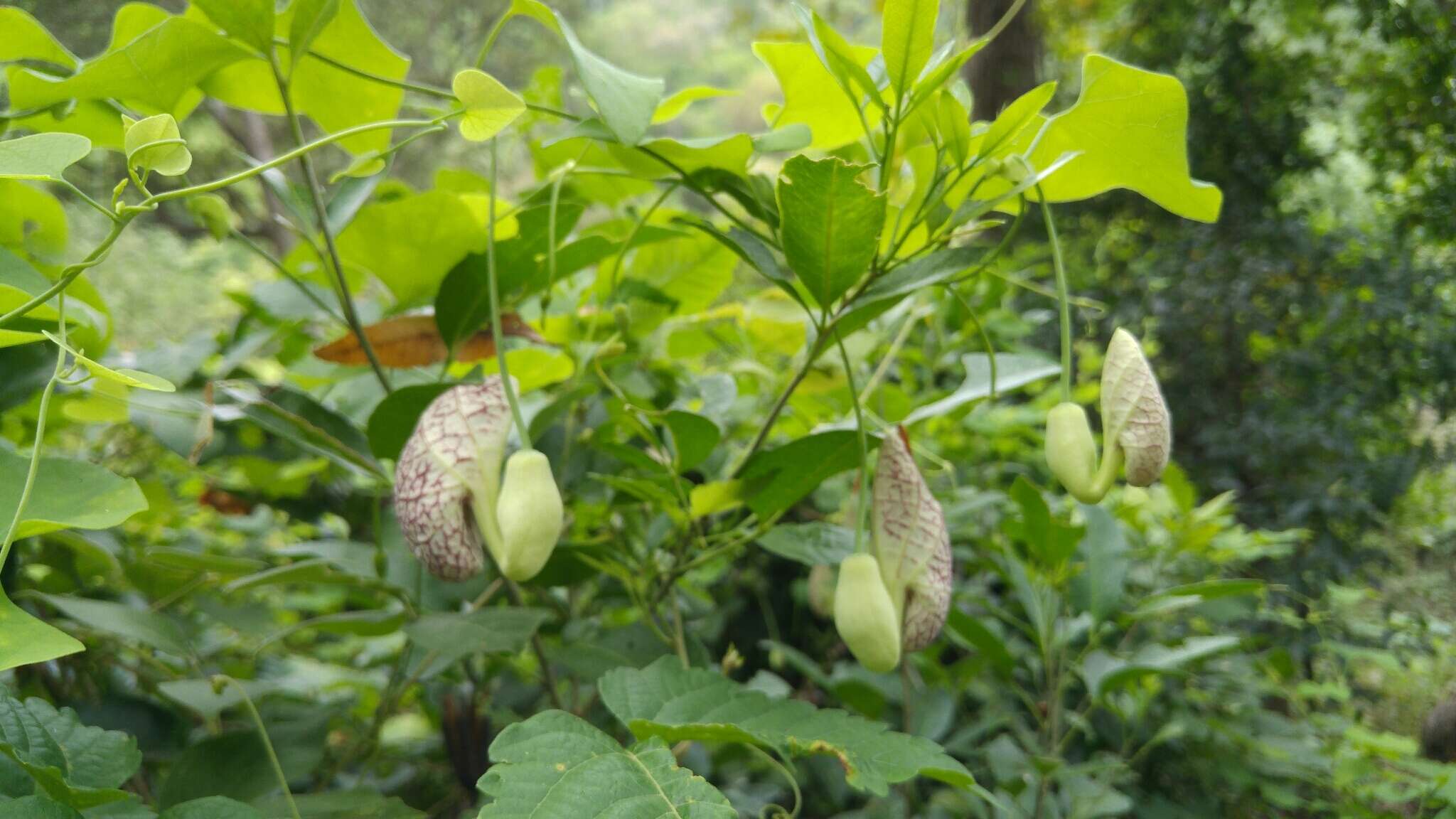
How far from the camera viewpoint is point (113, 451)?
0.82 m

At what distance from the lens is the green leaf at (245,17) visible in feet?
1.32

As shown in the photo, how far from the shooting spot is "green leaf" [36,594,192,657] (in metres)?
0.46

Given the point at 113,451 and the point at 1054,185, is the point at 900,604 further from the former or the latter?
the point at 113,451

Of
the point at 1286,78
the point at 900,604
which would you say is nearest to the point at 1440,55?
the point at 1286,78

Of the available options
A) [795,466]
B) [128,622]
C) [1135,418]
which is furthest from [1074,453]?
[128,622]

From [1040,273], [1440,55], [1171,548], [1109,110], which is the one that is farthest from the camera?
[1040,273]

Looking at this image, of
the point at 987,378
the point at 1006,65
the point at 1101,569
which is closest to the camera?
the point at 987,378

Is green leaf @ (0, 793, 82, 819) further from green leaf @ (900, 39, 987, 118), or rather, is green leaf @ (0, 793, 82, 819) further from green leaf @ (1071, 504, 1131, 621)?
green leaf @ (1071, 504, 1131, 621)

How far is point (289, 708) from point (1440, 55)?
1.39m

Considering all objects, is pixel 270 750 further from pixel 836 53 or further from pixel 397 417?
Answer: pixel 836 53

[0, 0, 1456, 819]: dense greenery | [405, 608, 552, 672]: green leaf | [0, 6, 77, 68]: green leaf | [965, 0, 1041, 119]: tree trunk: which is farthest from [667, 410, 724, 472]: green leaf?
[965, 0, 1041, 119]: tree trunk

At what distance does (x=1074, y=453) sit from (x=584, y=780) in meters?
0.23

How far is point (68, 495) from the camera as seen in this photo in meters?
0.38

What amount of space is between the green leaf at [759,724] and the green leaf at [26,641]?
20cm
